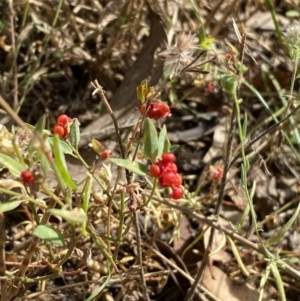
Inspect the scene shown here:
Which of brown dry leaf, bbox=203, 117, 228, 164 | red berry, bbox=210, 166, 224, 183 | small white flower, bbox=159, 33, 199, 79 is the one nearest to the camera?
small white flower, bbox=159, 33, 199, 79

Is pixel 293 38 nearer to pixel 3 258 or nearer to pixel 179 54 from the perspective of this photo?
pixel 179 54

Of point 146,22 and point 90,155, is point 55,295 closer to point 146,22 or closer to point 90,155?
point 90,155

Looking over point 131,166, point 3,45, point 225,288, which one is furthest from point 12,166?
point 3,45

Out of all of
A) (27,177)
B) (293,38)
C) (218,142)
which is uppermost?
Result: (293,38)

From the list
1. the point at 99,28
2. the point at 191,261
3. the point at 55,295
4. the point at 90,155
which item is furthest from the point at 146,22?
the point at 55,295

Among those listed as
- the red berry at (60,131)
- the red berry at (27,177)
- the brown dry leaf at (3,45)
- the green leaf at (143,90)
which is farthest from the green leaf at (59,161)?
the brown dry leaf at (3,45)

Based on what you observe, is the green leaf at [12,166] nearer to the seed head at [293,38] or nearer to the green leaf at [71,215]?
the green leaf at [71,215]

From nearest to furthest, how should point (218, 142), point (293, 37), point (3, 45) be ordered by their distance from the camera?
point (293, 37)
point (3, 45)
point (218, 142)

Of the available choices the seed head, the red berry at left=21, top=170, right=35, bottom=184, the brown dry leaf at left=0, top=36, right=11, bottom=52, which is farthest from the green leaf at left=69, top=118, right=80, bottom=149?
the brown dry leaf at left=0, top=36, right=11, bottom=52

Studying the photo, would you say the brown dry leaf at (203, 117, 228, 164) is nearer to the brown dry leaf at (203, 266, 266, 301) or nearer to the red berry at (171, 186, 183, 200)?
the brown dry leaf at (203, 266, 266, 301)
